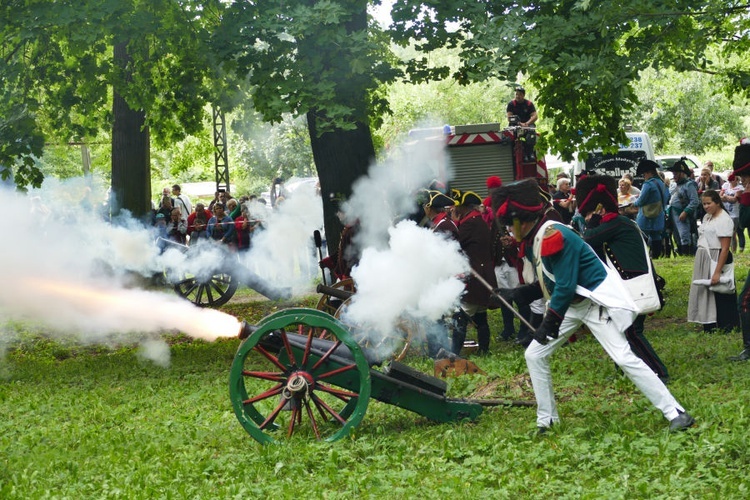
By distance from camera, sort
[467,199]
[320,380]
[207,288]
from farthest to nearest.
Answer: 1. [207,288]
2. [467,199]
3. [320,380]

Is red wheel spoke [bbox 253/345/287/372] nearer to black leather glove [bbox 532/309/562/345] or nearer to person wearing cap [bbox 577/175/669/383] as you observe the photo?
black leather glove [bbox 532/309/562/345]

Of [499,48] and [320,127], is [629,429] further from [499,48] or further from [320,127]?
[320,127]

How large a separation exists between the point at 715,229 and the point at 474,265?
265 cm

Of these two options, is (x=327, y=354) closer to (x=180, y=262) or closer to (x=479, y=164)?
(x=180, y=262)

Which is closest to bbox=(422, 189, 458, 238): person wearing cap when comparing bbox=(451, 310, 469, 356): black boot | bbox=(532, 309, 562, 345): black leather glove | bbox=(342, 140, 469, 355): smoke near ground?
bbox=(342, 140, 469, 355): smoke near ground

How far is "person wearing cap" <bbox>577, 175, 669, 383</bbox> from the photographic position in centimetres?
905

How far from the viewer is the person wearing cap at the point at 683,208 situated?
1942 centimetres

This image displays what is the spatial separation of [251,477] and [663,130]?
39066 millimetres

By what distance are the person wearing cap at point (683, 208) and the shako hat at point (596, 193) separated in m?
9.14

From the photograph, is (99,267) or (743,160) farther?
(99,267)

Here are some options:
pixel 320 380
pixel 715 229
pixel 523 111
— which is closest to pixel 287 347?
pixel 320 380

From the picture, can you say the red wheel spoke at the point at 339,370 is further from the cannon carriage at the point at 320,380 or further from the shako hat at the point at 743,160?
the shako hat at the point at 743,160

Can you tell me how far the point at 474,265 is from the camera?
11.6m

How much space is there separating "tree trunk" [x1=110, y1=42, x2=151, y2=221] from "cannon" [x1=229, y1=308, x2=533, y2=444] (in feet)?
34.7
